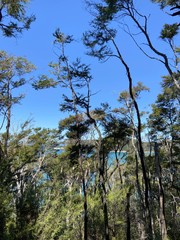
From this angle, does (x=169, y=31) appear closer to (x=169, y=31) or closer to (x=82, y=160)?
(x=169, y=31)

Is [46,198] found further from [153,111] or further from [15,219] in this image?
[153,111]

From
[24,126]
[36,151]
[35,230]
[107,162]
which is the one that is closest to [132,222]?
[107,162]

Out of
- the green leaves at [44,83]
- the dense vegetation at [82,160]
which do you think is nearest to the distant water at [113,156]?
the dense vegetation at [82,160]

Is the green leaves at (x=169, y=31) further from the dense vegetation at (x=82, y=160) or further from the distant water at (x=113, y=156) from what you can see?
the distant water at (x=113, y=156)

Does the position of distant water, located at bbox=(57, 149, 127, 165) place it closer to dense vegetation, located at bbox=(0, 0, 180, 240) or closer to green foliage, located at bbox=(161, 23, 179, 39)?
dense vegetation, located at bbox=(0, 0, 180, 240)

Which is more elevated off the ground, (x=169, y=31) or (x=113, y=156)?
(x=169, y=31)

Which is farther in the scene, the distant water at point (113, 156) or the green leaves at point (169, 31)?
the distant water at point (113, 156)

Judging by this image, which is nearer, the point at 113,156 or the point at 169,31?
the point at 169,31

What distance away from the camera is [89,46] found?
11234 millimetres

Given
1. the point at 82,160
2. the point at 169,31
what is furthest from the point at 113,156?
the point at 169,31

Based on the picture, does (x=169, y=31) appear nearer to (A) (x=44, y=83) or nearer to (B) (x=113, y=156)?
(A) (x=44, y=83)

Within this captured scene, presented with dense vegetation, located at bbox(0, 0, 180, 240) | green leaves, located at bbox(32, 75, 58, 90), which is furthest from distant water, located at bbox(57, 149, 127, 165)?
green leaves, located at bbox(32, 75, 58, 90)

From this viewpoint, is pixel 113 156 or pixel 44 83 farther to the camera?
pixel 113 156

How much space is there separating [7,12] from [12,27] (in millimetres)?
491
